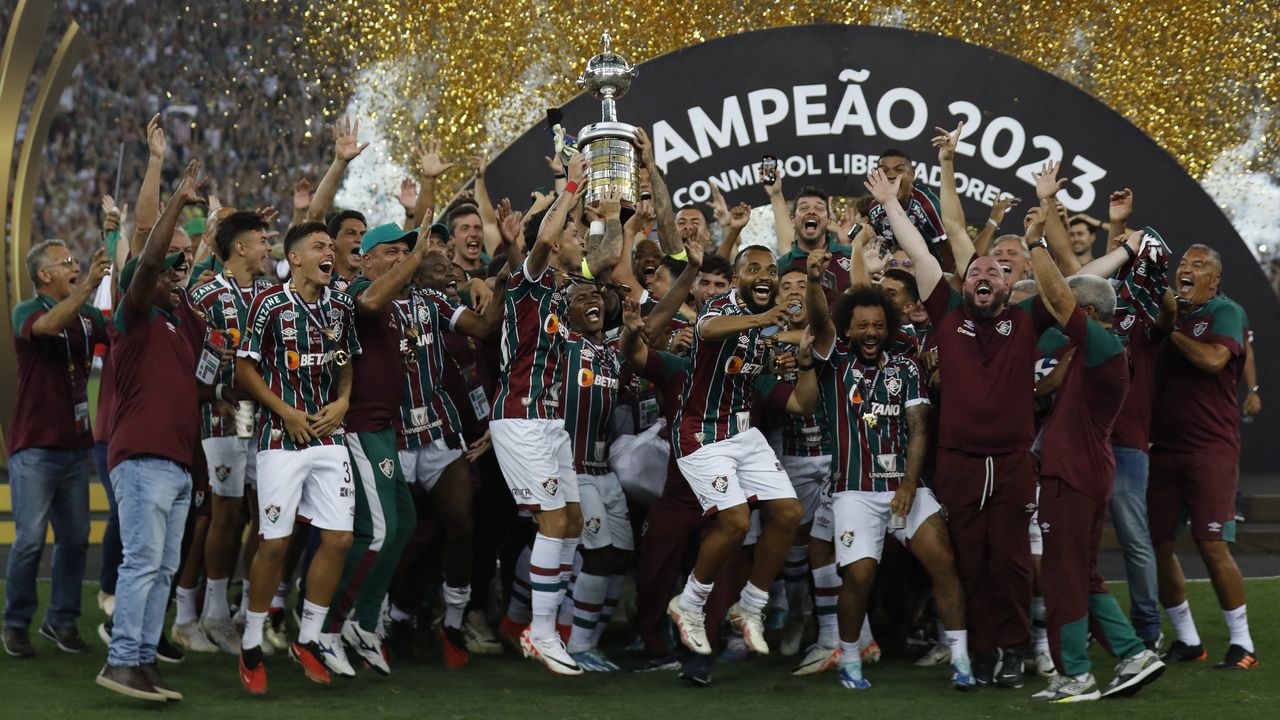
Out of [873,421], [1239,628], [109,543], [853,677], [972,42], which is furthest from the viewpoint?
[972,42]

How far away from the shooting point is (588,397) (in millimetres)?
7160

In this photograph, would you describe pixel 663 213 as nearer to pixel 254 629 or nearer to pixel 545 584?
pixel 545 584

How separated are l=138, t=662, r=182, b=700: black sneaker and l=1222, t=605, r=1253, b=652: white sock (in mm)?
4817

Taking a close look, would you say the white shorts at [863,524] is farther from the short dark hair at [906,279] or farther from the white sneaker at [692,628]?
the short dark hair at [906,279]

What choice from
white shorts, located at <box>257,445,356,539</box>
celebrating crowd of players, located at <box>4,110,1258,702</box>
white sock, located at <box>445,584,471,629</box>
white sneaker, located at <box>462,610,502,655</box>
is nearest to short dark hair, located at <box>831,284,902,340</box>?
celebrating crowd of players, located at <box>4,110,1258,702</box>

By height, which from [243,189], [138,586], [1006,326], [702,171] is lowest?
[138,586]

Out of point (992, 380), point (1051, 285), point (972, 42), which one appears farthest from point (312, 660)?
point (972, 42)

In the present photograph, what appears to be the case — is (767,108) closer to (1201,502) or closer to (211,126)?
(1201,502)

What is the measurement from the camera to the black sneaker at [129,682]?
580cm

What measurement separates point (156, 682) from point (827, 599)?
3.13 meters

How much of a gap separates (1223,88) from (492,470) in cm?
1009

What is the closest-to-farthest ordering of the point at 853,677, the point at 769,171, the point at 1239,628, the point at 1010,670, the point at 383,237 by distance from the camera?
the point at 1010,670 → the point at 853,677 → the point at 1239,628 → the point at 383,237 → the point at 769,171

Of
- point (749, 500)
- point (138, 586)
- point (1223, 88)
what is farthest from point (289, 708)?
point (1223, 88)

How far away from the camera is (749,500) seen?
22.0ft
